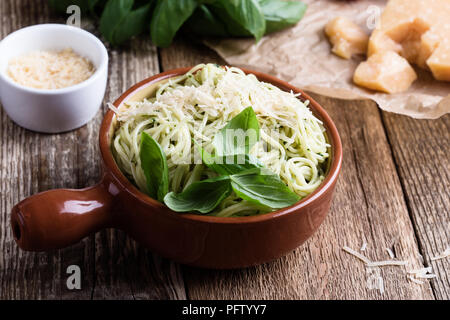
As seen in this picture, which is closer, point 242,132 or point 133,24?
point 242,132

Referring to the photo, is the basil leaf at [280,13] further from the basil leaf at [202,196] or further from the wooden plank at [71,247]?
the basil leaf at [202,196]

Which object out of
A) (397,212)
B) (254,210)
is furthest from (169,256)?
(397,212)

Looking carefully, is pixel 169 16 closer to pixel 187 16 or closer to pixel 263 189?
pixel 187 16

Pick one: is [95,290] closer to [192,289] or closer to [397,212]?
[192,289]

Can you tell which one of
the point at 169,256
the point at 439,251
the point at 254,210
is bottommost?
the point at 439,251

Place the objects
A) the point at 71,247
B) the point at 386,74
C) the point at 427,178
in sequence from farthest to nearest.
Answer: the point at 386,74
the point at 427,178
the point at 71,247

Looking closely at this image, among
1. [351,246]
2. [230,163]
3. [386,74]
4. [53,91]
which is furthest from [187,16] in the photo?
[351,246]

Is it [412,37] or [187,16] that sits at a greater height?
[187,16]
